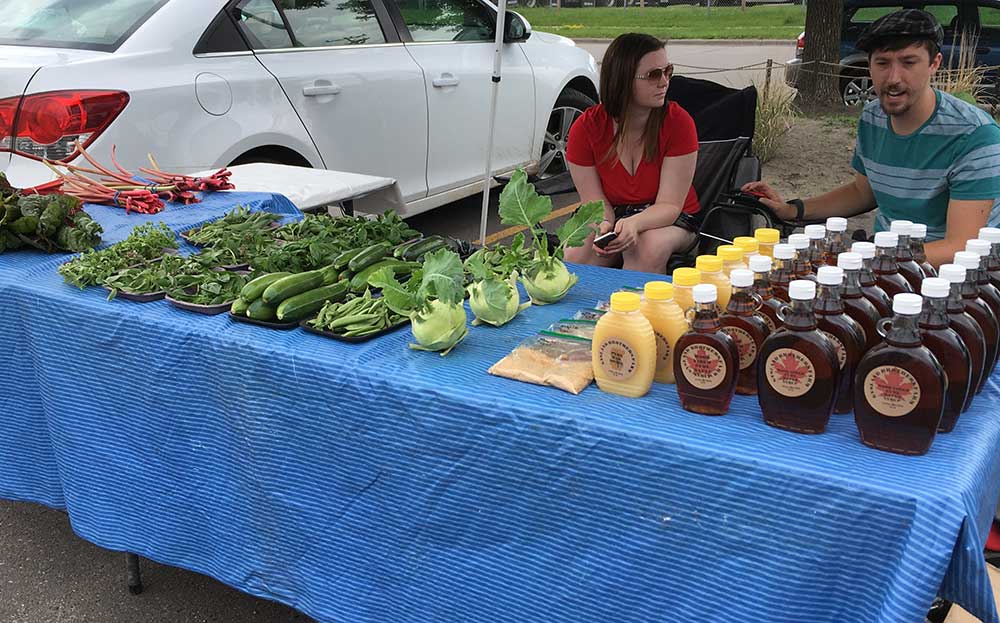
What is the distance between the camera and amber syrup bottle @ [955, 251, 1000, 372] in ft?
5.61

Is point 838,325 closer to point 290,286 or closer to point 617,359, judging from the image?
point 617,359

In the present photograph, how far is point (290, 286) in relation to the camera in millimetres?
2295

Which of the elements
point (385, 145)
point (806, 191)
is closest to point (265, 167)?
point (385, 145)

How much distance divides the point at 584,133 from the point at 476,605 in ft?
7.78

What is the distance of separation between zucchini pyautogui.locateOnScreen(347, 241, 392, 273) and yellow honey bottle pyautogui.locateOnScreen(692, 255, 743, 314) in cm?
109

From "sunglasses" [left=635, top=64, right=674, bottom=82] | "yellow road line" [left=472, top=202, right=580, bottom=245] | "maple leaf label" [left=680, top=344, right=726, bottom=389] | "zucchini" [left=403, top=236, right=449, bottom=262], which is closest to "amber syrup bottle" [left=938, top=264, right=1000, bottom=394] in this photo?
"maple leaf label" [left=680, top=344, right=726, bottom=389]

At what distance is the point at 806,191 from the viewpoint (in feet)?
25.1

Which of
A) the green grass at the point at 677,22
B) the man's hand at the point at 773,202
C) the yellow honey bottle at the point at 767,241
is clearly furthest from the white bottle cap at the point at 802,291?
the green grass at the point at 677,22

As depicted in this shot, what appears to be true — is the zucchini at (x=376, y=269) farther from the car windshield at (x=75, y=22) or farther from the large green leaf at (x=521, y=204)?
the car windshield at (x=75, y=22)

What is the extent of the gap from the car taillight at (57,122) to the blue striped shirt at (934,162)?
336 cm

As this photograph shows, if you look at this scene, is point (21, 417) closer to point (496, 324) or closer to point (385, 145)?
point (496, 324)

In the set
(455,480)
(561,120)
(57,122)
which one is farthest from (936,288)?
(561,120)

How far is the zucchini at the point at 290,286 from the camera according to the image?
2256 mm

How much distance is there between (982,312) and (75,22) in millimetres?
4258
